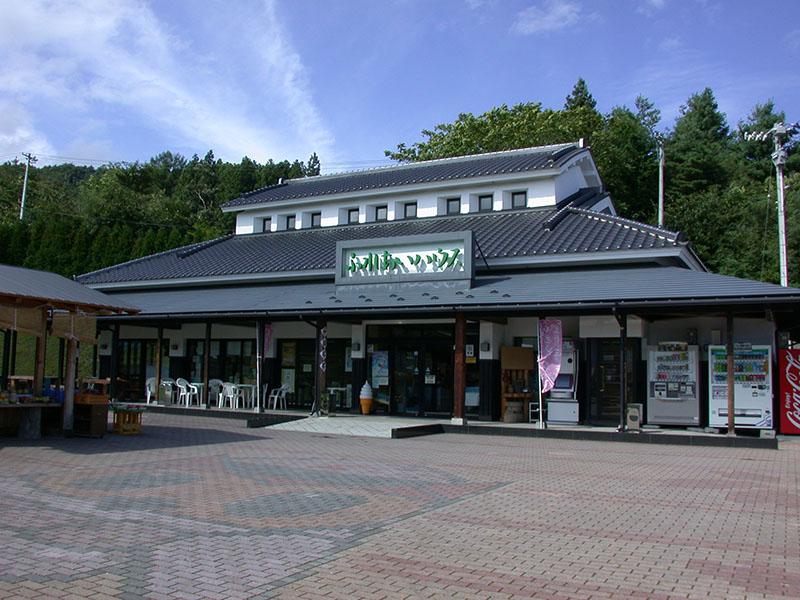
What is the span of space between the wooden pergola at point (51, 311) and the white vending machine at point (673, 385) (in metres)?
11.6

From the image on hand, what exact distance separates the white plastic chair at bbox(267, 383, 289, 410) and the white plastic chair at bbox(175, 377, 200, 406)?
2168 millimetres

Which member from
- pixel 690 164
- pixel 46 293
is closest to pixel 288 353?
pixel 46 293

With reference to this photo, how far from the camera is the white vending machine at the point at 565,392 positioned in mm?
16469

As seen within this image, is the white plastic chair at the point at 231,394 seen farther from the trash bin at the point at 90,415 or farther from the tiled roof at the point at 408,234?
the trash bin at the point at 90,415

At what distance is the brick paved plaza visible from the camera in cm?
493

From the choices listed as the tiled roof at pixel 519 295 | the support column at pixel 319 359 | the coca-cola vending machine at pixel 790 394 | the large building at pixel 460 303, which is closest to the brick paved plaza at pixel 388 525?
the tiled roof at pixel 519 295

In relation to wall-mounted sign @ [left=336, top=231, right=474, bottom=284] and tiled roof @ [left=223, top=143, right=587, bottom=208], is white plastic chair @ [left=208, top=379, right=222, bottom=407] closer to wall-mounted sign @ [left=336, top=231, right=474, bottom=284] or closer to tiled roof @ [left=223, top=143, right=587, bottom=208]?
wall-mounted sign @ [left=336, top=231, right=474, bottom=284]

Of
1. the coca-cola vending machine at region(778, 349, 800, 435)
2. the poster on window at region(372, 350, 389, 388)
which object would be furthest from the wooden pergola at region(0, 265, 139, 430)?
the coca-cola vending machine at region(778, 349, 800, 435)

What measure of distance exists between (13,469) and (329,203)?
17735 millimetres

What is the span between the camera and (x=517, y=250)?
18578 mm

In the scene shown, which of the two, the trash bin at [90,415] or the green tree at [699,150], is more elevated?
the green tree at [699,150]

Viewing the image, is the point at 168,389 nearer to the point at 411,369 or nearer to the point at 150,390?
the point at 150,390

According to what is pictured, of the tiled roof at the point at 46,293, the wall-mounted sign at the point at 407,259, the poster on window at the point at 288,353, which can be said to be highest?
the wall-mounted sign at the point at 407,259

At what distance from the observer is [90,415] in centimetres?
1330
